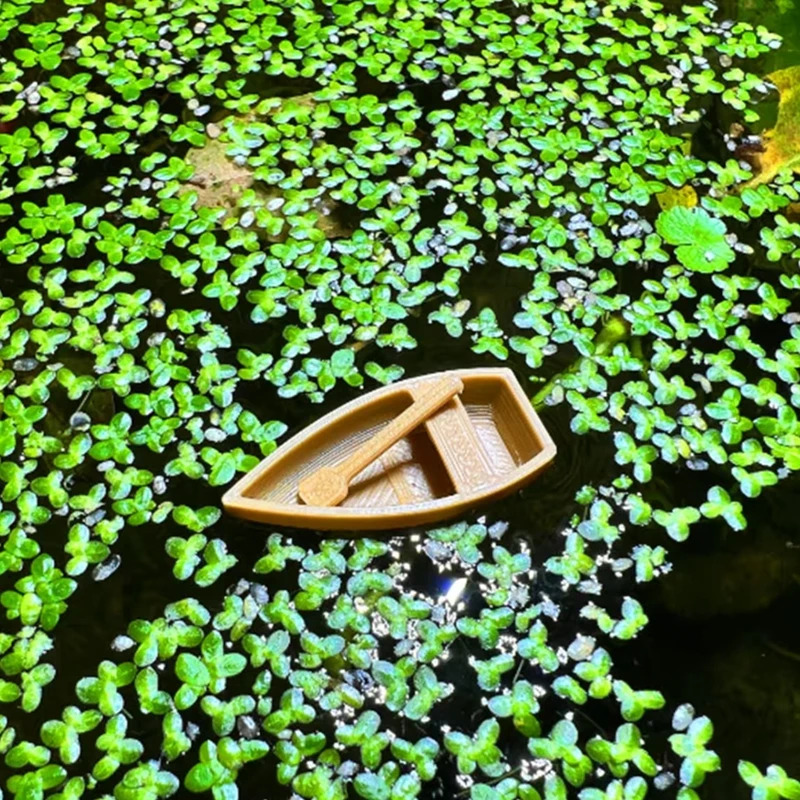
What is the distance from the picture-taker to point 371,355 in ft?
8.10

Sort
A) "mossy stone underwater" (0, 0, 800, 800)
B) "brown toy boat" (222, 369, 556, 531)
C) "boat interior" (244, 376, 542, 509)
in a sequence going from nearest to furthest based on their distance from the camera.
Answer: "mossy stone underwater" (0, 0, 800, 800), "brown toy boat" (222, 369, 556, 531), "boat interior" (244, 376, 542, 509)

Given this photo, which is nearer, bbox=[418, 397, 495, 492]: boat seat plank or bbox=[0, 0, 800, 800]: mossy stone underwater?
bbox=[0, 0, 800, 800]: mossy stone underwater

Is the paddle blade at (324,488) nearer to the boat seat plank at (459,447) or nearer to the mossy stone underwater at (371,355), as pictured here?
the mossy stone underwater at (371,355)

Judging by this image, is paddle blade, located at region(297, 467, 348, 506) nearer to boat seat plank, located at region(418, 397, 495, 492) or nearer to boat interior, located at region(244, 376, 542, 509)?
boat interior, located at region(244, 376, 542, 509)

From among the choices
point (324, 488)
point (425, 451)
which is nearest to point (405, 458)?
point (425, 451)

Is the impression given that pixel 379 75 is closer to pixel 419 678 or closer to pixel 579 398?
pixel 579 398

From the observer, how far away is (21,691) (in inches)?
74.7

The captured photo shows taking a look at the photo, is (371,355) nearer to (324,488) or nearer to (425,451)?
(425,451)

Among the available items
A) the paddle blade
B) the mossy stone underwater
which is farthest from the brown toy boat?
the mossy stone underwater

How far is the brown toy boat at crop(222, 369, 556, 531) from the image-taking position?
6.74 ft

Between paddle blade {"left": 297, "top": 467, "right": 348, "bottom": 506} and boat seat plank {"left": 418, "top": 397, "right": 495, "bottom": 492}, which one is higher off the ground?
boat seat plank {"left": 418, "top": 397, "right": 495, "bottom": 492}

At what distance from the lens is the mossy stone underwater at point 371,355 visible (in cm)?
188

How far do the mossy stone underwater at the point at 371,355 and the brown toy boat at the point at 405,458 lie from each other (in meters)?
0.11

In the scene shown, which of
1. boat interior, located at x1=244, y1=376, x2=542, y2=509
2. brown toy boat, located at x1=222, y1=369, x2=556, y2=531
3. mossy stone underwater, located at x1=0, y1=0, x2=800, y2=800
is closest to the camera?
mossy stone underwater, located at x1=0, y1=0, x2=800, y2=800
